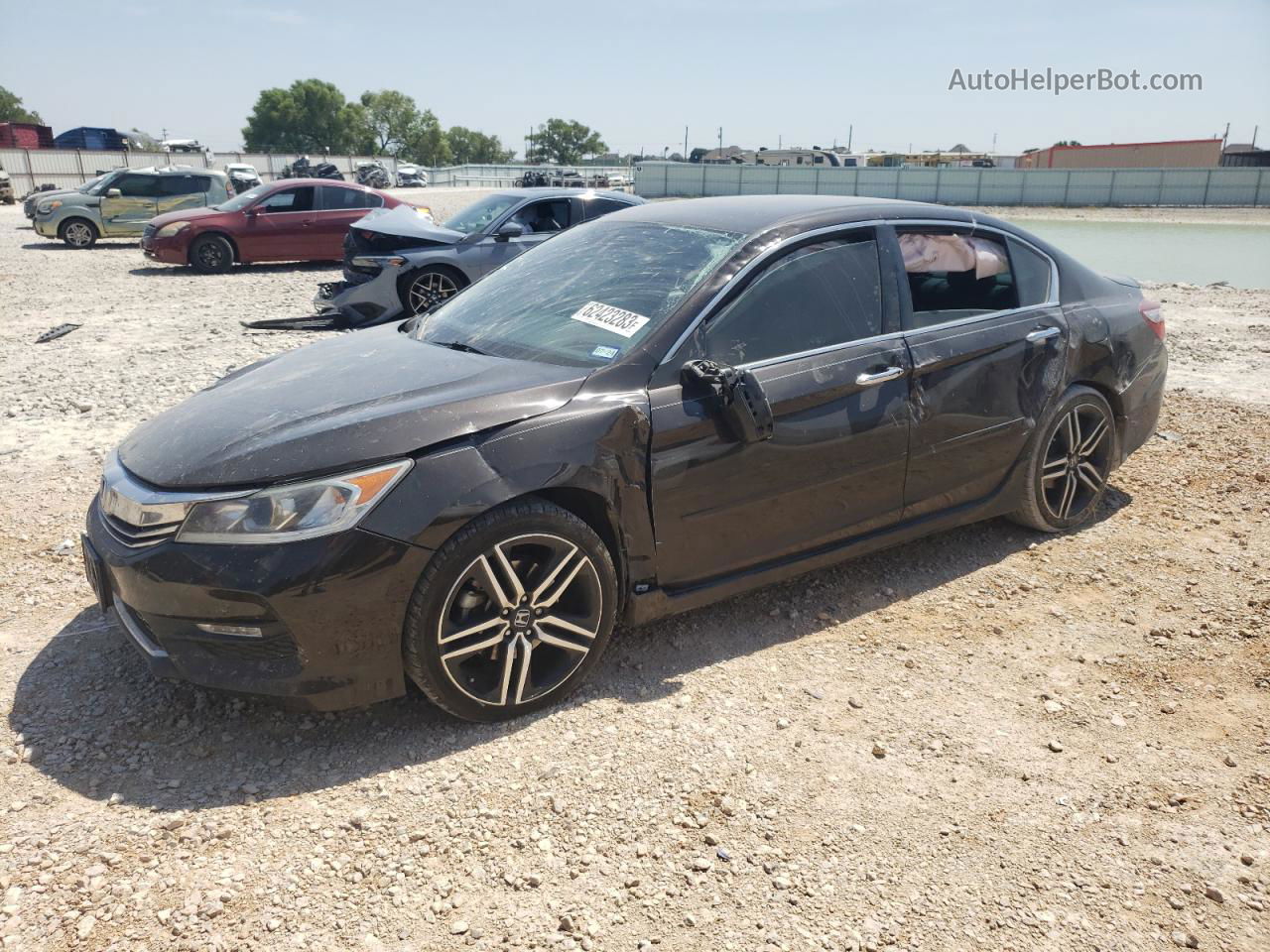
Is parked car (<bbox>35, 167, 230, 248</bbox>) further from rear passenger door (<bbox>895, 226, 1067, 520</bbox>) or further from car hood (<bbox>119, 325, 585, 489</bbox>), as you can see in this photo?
rear passenger door (<bbox>895, 226, 1067, 520</bbox>)

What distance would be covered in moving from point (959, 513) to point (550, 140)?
156 meters

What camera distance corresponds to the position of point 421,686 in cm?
308

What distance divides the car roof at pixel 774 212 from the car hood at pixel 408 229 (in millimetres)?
6503

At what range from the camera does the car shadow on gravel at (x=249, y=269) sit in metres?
15.8

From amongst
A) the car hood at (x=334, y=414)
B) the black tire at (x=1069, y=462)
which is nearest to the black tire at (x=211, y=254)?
the car hood at (x=334, y=414)

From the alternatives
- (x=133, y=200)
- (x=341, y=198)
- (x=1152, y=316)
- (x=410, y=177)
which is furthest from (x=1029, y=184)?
(x=1152, y=316)

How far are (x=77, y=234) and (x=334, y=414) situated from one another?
65.3 feet

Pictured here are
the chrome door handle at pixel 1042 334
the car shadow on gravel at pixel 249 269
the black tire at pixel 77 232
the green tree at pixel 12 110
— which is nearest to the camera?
the chrome door handle at pixel 1042 334

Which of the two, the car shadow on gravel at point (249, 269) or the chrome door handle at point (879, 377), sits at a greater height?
the chrome door handle at point (879, 377)

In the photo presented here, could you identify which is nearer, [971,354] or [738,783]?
[738,783]

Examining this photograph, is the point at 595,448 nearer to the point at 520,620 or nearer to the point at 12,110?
the point at 520,620

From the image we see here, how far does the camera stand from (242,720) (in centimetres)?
333

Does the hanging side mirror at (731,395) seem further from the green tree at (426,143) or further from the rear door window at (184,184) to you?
the green tree at (426,143)

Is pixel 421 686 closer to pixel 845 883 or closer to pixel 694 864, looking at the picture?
pixel 694 864
